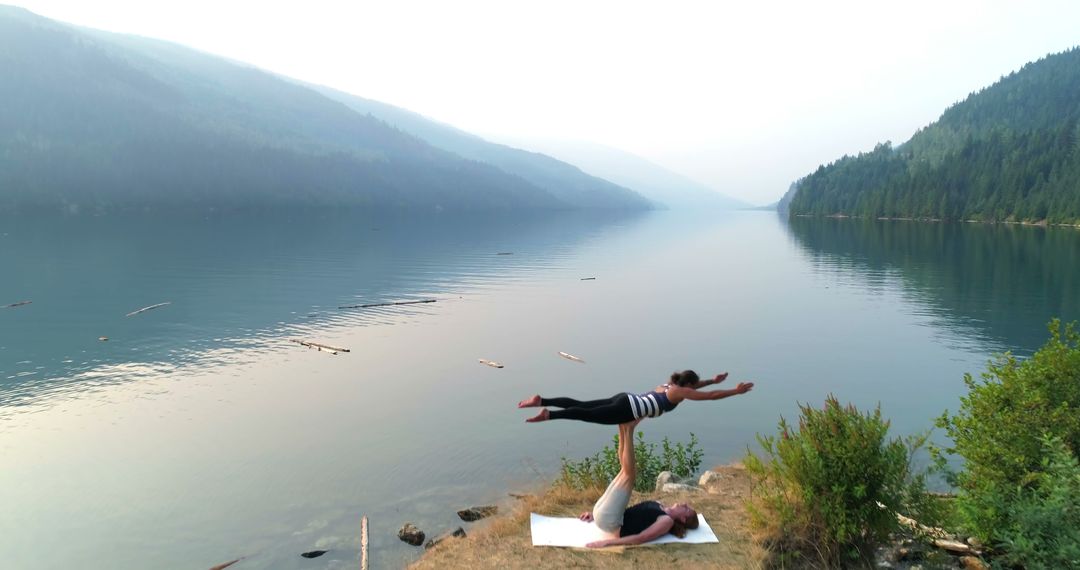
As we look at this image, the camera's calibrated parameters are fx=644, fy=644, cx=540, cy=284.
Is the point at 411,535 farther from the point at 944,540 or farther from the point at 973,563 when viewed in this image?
the point at 973,563

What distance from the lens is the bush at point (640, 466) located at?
1678 centimetres

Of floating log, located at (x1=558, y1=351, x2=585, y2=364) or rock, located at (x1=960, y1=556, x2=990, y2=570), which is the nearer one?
rock, located at (x1=960, y1=556, x2=990, y2=570)

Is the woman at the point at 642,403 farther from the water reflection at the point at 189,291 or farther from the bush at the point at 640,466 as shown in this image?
the water reflection at the point at 189,291

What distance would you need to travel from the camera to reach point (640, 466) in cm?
1861

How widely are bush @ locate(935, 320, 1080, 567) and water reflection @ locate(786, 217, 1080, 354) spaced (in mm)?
29074

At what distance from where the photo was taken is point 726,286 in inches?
2638

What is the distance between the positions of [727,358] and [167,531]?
91.4 ft

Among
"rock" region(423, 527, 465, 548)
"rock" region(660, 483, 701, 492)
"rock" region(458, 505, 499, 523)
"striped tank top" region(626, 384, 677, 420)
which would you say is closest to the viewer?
"striped tank top" region(626, 384, 677, 420)

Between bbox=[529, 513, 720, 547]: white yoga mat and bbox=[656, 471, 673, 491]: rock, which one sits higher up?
bbox=[529, 513, 720, 547]: white yoga mat

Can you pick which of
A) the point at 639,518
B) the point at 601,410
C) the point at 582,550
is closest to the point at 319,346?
the point at 582,550

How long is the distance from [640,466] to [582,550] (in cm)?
684

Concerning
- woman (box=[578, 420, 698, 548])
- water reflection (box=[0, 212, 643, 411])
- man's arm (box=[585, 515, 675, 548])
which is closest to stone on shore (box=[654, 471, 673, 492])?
woman (box=[578, 420, 698, 548])

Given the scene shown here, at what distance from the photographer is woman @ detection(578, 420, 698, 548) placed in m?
12.0

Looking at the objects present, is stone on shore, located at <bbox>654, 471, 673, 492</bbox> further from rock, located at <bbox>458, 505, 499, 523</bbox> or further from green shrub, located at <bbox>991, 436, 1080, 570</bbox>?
green shrub, located at <bbox>991, 436, 1080, 570</bbox>
